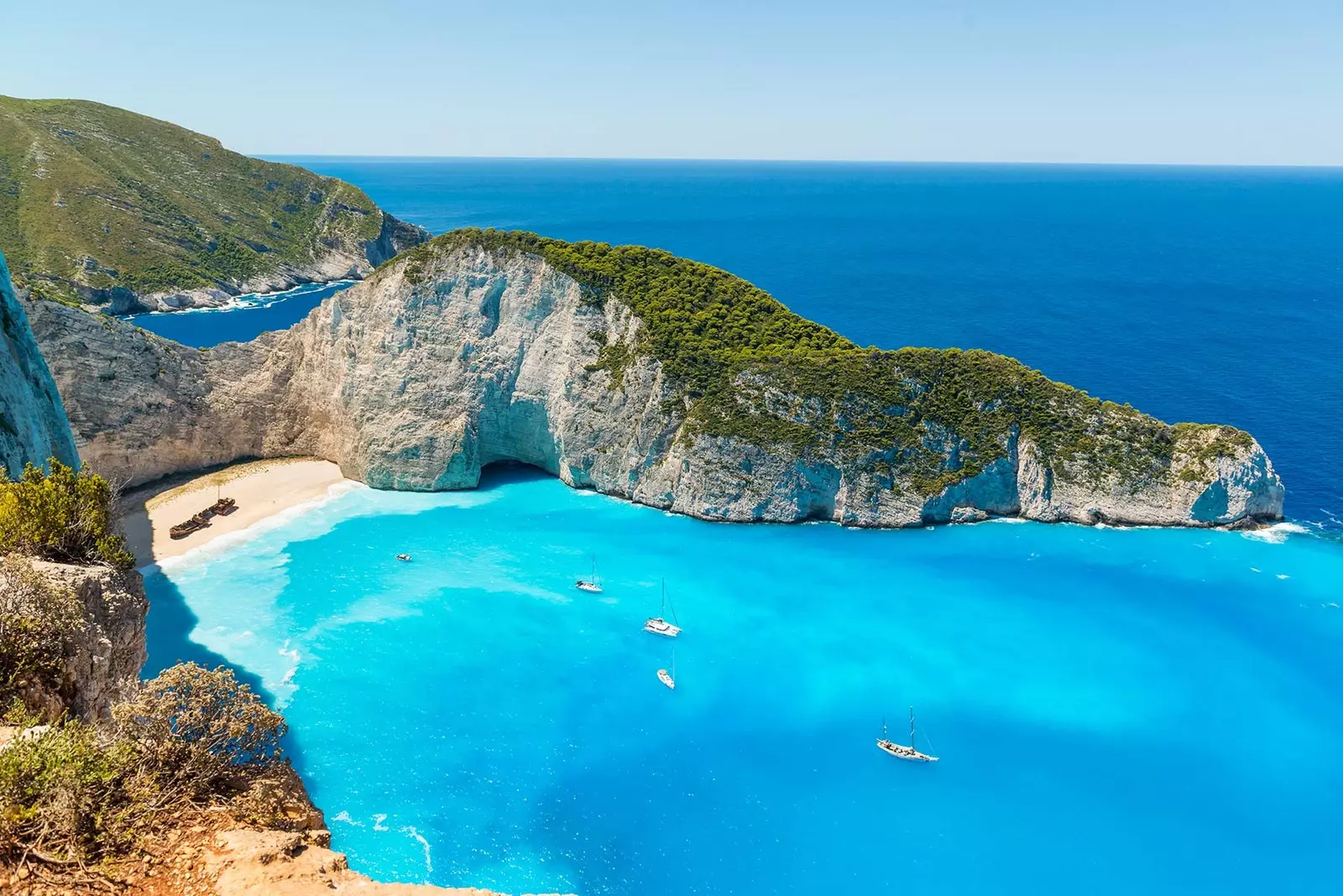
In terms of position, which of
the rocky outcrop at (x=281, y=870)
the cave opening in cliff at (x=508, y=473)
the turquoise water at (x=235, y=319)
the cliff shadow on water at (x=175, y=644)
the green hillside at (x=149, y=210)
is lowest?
the cliff shadow on water at (x=175, y=644)

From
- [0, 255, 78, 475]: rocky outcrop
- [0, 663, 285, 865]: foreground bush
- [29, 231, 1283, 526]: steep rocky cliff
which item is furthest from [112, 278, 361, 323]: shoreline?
[0, 663, 285, 865]: foreground bush

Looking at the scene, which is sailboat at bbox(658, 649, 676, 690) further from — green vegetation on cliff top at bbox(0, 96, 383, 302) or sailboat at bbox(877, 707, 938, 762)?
green vegetation on cliff top at bbox(0, 96, 383, 302)

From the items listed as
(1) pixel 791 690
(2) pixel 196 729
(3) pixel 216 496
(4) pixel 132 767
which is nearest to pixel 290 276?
(3) pixel 216 496

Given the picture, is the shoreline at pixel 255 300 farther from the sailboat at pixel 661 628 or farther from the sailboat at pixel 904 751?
the sailboat at pixel 904 751

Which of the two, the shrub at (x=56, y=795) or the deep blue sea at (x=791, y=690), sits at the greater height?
the shrub at (x=56, y=795)

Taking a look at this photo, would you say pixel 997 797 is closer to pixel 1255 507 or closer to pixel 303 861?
pixel 303 861

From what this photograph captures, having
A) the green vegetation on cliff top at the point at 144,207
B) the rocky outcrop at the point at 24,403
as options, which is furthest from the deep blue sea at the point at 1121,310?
the rocky outcrop at the point at 24,403
